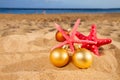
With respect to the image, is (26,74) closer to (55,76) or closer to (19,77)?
(19,77)

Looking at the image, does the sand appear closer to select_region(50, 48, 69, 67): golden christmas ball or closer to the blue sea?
select_region(50, 48, 69, 67): golden christmas ball

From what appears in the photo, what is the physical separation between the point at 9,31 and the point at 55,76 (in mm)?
1324

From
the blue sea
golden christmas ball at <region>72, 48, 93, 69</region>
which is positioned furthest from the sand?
the blue sea

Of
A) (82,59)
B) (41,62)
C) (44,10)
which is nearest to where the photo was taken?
(82,59)

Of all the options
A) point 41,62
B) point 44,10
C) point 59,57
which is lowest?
point 44,10

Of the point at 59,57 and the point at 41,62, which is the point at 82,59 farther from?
the point at 41,62

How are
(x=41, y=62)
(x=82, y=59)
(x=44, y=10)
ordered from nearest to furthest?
(x=82, y=59)
(x=41, y=62)
(x=44, y=10)

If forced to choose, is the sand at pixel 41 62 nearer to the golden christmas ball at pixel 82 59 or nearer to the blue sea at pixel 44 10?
the golden christmas ball at pixel 82 59

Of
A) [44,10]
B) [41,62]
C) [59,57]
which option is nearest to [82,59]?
[59,57]

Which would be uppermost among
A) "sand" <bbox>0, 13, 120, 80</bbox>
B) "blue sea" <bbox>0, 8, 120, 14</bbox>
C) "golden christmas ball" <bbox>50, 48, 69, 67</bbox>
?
"golden christmas ball" <bbox>50, 48, 69, 67</bbox>

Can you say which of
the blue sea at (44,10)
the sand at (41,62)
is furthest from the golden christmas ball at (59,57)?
the blue sea at (44,10)

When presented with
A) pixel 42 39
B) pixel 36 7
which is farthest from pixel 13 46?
pixel 36 7

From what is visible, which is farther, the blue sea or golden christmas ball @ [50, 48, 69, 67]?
the blue sea

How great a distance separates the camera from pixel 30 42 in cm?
208
